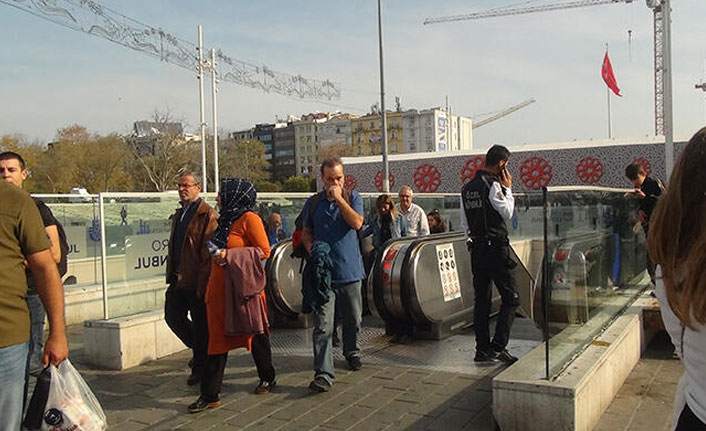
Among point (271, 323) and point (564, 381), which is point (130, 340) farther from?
point (564, 381)

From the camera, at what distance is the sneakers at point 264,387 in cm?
525

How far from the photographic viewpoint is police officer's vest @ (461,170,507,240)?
553 centimetres

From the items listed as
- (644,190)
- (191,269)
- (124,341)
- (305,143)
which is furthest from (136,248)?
(305,143)

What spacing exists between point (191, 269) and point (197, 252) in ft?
0.52

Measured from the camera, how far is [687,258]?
65.7 inches

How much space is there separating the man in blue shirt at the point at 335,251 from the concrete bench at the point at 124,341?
2132 mm

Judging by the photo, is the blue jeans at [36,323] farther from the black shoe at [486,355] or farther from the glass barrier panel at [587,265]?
the black shoe at [486,355]

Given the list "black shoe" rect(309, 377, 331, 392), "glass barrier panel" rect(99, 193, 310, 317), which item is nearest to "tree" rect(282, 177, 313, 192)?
"glass barrier panel" rect(99, 193, 310, 317)

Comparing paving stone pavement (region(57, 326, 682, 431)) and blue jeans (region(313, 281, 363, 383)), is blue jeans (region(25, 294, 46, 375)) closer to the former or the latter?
paving stone pavement (region(57, 326, 682, 431))

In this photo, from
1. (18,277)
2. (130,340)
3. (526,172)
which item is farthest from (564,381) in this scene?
(526,172)

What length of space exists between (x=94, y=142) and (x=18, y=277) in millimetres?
54540

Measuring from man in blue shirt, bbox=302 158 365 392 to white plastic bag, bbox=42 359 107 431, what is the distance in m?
2.39

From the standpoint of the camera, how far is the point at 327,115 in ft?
480

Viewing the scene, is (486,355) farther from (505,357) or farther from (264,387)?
(264,387)
